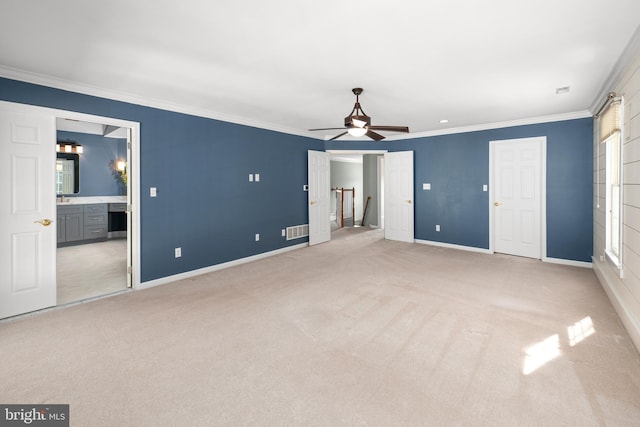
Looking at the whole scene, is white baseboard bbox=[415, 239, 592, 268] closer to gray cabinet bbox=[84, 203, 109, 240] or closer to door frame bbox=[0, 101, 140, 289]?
door frame bbox=[0, 101, 140, 289]

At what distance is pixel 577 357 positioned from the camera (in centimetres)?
234

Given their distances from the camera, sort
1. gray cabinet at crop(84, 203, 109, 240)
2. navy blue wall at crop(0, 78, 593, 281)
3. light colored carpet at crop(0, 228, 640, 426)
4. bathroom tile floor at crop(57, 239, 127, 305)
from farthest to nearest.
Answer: gray cabinet at crop(84, 203, 109, 240), navy blue wall at crop(0, 78, 593, 281), bathroom tile floor at crop(57, 239, 127, 305), light colored carpet at crop(0, 228, 640, 426)

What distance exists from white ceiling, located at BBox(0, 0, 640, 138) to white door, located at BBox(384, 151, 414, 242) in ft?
8.73

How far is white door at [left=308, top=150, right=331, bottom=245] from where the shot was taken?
21.8 feet

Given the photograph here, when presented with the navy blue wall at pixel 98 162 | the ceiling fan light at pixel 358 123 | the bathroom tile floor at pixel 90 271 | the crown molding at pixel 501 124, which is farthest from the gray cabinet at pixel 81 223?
the crown molding at pixel 501 124

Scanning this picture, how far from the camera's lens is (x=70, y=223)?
6.77 m

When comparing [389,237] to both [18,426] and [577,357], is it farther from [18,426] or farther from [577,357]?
[18,426]

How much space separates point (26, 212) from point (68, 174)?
4934mm

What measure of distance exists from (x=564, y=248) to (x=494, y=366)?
157 inches

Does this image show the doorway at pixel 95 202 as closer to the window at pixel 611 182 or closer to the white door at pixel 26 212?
the white door at pixel 26 212

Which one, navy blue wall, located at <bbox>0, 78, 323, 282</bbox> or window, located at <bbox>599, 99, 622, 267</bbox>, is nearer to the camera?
window, located at <bbox>599, 99, 622, 267</bbox>

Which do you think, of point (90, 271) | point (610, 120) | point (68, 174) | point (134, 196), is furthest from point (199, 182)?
point (610, 120)

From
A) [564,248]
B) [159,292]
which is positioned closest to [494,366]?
[159,292]

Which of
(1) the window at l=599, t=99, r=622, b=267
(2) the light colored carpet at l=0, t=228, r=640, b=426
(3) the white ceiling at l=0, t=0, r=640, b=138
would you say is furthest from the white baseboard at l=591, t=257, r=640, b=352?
(3) the white ceiling at l=0, t=0, r=640, b=138
